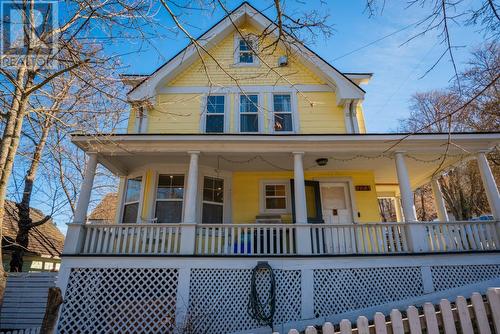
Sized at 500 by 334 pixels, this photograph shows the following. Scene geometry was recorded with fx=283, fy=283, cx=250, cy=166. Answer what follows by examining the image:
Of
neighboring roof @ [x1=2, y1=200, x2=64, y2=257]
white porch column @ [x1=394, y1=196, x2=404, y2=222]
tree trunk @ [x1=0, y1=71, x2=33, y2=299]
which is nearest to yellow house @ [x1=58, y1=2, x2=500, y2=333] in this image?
tree trunk @ [x1=0, y1=71, x2=33, y2=299]

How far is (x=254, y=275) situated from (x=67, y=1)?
5516 millimetres

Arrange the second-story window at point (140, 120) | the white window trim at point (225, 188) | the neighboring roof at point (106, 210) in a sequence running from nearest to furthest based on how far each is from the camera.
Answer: the white window trim at point (225, 188), the second-story window at point (140, 120), the neighboring roof at point (106, 210)

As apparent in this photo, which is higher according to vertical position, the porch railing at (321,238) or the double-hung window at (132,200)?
the double-hung window at (132,200)

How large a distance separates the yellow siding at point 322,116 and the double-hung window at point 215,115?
256 cm

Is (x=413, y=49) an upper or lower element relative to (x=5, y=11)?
lower

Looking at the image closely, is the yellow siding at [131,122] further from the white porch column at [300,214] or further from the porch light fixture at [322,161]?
the porch light fixture at [322,161]

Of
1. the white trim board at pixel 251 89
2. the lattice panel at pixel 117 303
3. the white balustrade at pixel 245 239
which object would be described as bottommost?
the lattice panel at pixel 117 303

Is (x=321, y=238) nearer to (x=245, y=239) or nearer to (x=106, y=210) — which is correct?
(x=245, y=239)

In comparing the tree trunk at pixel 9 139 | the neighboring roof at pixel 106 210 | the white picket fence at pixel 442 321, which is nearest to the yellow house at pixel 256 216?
the tree trunk at pixel 9 139

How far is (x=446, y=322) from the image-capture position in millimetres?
2943

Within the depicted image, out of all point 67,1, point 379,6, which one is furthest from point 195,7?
point 379,6

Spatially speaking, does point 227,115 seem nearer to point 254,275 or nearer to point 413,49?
point 254,275

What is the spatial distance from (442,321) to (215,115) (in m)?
7.82

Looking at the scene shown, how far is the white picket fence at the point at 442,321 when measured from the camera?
9.52 ft
